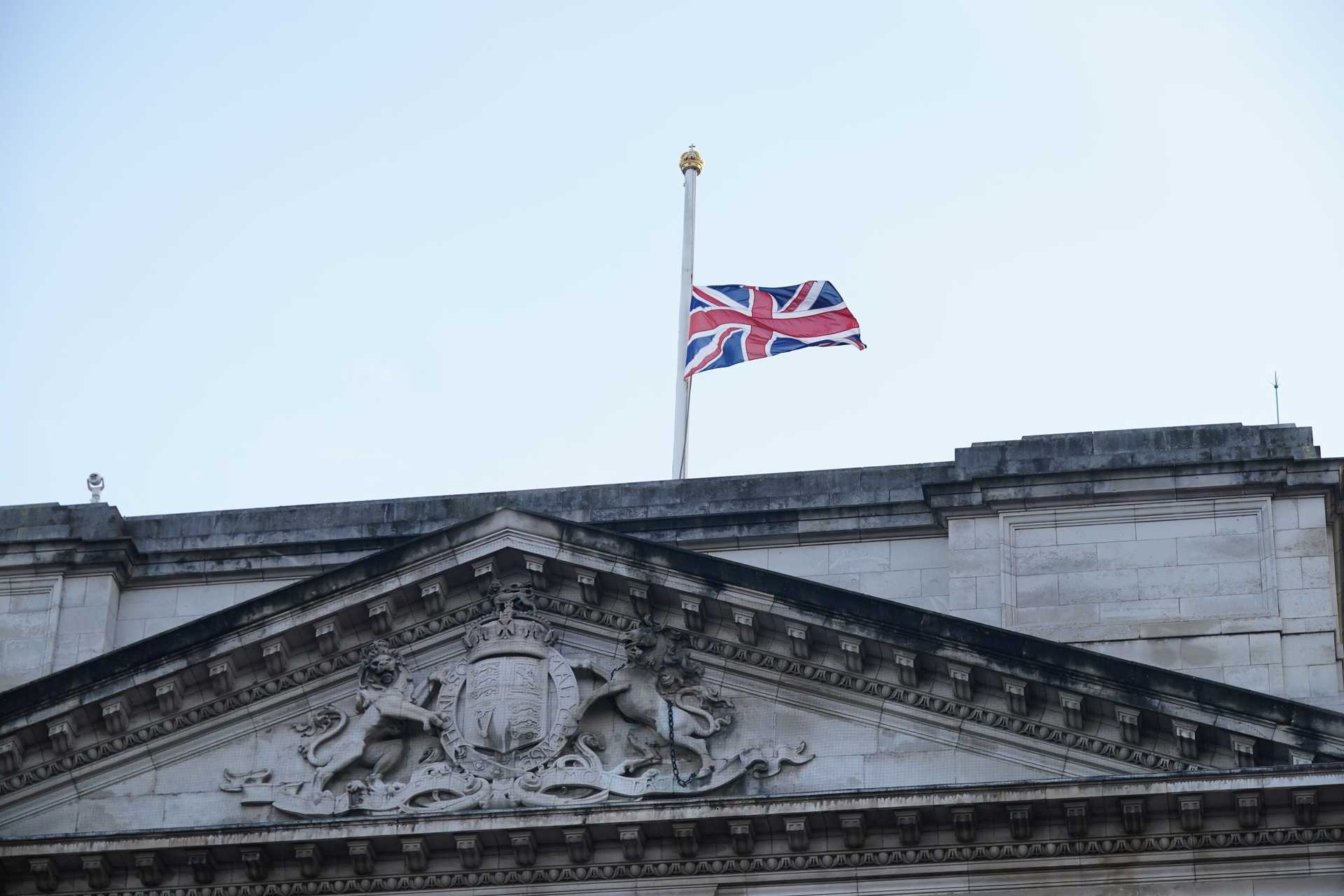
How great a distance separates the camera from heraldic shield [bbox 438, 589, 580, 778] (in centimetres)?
3647

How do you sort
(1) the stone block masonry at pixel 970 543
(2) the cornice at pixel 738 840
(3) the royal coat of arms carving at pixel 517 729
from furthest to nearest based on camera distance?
(1) the stone block masonry at pixel 970 543 < (3) the royal coat of arms carving at pixel 517 729 < (2) the cornice at pixel 738 840

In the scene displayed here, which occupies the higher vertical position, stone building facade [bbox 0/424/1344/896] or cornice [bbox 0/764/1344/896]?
stone building facade [bbox 0/424/1344/896]

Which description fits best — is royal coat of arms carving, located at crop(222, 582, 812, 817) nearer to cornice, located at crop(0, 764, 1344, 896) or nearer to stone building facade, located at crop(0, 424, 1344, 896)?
stone building facade, located at crop(0, 424, 1344, 896)

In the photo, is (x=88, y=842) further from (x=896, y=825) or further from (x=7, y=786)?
(x=896, y=825)

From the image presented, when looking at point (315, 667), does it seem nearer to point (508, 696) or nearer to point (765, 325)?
point (508, 696)

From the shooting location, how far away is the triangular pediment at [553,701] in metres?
35.7

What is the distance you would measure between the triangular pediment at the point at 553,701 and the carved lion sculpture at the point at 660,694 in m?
0.03

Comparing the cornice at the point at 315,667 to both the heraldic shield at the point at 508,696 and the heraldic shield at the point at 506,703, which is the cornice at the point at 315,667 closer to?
the heraldic shield at the point at 508,696

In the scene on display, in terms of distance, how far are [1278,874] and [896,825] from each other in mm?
3973

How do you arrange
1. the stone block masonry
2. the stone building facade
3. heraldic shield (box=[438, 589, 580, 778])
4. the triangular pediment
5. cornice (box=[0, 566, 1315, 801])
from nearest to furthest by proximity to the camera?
the stone building facade
the triangular pediment
heraldic shield (box=[438, 589, 580, 778])
cornice (box=[0, 566, 1315, 801])
the stone block masonry

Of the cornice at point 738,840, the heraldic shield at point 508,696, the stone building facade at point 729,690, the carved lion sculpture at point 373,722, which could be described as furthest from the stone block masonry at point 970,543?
the cornice at point 738,840

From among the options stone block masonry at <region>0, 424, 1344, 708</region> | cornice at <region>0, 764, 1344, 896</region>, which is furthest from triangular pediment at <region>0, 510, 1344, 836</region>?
stone block masonry at <region>0, 424, 1344, 708</region>

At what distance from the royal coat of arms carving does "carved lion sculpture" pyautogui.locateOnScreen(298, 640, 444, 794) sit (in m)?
0.01

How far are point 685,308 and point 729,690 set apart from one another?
10.7 m
